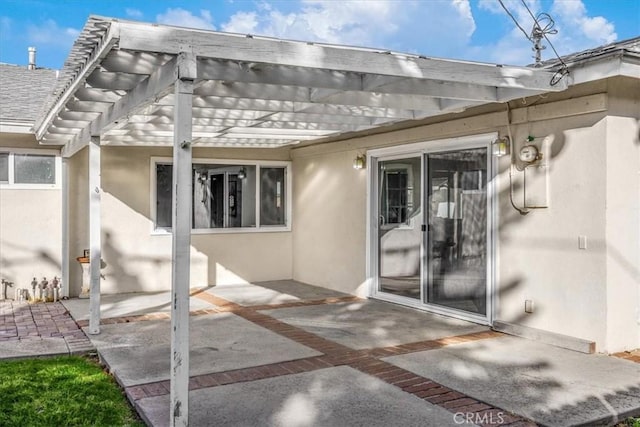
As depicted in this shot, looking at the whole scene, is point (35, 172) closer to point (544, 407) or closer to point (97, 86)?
point (97, 86)

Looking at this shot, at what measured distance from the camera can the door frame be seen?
6992 millimetres

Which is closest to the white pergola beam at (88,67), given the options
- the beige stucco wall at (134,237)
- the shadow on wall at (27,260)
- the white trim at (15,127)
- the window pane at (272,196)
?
the white trim at (15,127)

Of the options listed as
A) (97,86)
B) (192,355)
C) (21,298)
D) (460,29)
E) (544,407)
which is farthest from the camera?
(460,29)

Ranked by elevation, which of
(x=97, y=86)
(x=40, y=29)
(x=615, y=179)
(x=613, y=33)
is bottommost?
(x=615, y=179)

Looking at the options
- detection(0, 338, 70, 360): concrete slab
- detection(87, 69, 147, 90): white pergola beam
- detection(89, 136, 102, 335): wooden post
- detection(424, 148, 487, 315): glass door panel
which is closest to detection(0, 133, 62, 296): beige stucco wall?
detection(89, 136, 102, 335): wooden post

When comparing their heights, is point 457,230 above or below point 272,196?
below

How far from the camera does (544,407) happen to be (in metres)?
4.25

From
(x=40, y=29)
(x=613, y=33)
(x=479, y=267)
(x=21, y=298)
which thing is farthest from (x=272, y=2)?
(x=479, y=267)

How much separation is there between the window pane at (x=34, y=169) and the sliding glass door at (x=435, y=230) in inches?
219

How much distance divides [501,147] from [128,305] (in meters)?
6.00

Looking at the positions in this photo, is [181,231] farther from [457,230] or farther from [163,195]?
[163,195]

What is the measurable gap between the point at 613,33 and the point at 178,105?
19139mm

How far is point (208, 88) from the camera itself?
4.94 metres

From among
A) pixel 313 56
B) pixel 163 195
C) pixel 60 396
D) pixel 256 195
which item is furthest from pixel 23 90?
pixel 313 56
